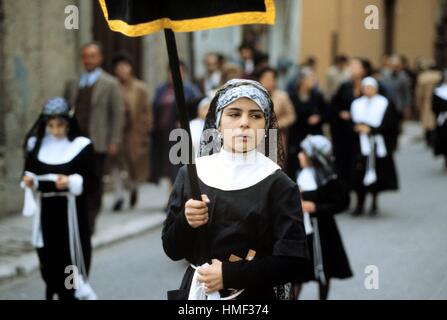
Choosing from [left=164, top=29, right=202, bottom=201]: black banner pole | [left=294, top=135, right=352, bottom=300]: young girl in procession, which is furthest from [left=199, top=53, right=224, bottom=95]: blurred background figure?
[left=164, top=29, right=202, bottom=201]: black banner pole

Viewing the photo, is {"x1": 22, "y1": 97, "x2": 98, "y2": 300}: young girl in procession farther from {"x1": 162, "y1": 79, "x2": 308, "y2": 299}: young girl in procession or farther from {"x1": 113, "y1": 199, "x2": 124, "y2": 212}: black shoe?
{"x1": 113, "y1": 199, "x2": 124, "y2": 212}: black shoe

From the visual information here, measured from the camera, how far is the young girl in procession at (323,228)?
6.72 metres

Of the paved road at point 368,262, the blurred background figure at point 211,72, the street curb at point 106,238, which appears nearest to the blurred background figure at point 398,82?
the blurred background figure at point 211,72

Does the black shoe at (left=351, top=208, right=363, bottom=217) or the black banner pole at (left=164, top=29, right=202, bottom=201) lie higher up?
the black banner pole at (left=164, top=29, right=202, bottom=201)

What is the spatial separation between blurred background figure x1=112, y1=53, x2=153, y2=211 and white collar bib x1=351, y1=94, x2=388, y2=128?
2702 mm

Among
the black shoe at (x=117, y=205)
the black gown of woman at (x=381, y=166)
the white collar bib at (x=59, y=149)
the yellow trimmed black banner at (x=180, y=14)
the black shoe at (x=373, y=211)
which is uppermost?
the yellow trimmed black banner at (x=180, y=14)

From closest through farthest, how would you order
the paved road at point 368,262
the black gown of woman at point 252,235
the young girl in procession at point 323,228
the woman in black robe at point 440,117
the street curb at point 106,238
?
the black gown of woman at point 252,235
the young girl in procession at point 323,228
the paved road at point 368,262
the street curb at point 106,238
the woman in black robe at point 440,117

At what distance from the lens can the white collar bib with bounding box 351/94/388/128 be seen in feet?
38.5

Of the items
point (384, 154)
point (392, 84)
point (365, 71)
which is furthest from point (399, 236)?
point (392, 84)

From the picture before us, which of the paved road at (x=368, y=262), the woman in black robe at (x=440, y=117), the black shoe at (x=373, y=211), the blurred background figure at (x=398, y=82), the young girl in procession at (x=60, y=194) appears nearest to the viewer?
the young girl in procession at (x=60, y=194)

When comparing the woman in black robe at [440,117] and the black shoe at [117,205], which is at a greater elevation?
the woman in black robe at [440,117]

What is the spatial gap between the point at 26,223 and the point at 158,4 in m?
7.54

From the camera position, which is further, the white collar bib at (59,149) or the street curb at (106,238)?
the street curb at (106,238)

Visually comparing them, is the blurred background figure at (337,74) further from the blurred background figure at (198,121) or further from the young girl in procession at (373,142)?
the blurred background figure at (198,121)
